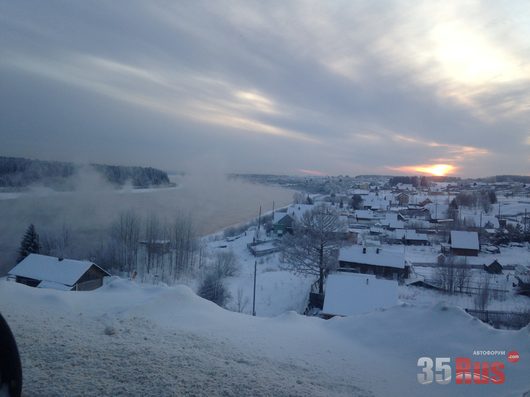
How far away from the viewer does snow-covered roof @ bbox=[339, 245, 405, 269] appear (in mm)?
16750

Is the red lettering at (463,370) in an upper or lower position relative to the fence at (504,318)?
upper

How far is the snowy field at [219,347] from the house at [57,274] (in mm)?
7143

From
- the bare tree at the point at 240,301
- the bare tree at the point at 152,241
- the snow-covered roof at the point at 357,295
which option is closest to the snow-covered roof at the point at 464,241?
the snow-covered roof at the point at 357,295

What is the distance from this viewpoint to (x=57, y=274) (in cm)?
1193

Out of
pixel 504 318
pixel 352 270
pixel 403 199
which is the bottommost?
pixel 352 270

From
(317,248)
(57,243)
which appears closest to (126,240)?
(57,243)

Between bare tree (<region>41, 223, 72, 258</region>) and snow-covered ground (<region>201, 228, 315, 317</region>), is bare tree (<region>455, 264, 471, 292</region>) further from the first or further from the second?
bare tree (<region>41, 223, 72, 258</region>)

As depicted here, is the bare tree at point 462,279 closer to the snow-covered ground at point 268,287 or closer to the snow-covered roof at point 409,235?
the snow-covered ground at point 268,287

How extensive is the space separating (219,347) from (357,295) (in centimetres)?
767

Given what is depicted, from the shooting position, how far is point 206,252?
66.9 ft

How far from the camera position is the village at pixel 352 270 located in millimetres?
11086

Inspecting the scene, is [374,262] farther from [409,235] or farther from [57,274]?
[57,274]

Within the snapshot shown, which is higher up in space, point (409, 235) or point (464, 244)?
point (464, 244)

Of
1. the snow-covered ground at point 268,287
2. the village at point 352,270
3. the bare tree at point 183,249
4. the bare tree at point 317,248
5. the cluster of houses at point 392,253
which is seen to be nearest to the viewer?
the cluster of houses at point 392,253
